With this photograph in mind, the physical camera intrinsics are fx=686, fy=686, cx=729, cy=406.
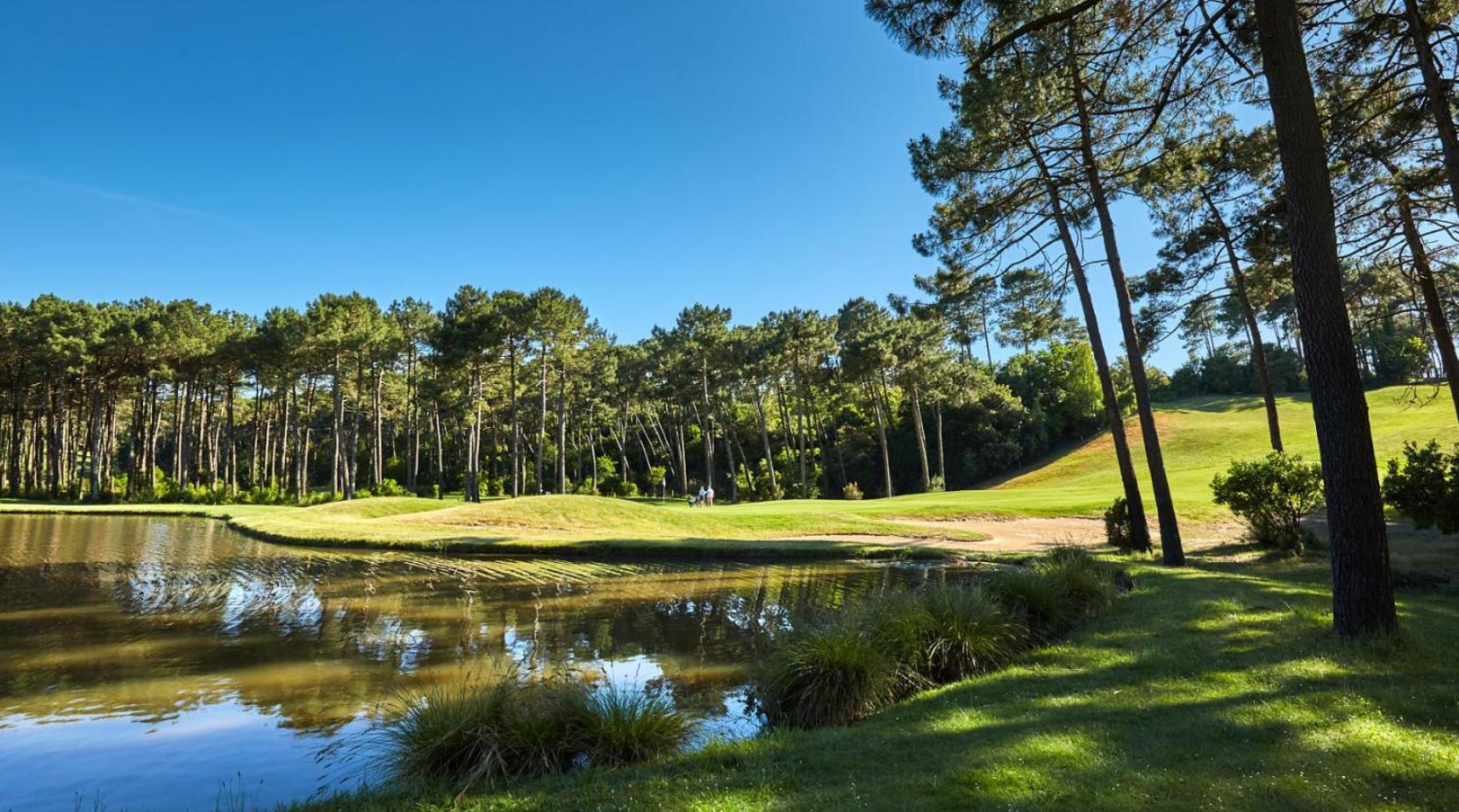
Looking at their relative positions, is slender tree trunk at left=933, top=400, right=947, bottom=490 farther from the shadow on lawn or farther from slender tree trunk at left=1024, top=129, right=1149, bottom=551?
the shadow on lawn

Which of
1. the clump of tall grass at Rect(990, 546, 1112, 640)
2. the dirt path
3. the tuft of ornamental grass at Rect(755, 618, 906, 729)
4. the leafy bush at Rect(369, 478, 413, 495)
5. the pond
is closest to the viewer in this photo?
the pond

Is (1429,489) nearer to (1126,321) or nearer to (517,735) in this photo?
(1126,321)

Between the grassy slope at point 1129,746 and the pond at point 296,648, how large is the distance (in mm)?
1718

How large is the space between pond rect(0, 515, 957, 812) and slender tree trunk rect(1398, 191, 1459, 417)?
11.3 meters

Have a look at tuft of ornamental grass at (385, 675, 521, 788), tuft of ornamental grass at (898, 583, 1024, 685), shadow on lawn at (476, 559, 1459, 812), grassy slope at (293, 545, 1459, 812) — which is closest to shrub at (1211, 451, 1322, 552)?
shadow on lawn at (476, 559, 1459, 812)

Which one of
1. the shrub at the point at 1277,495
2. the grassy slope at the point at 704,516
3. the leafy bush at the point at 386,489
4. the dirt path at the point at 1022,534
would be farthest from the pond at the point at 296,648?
the leafy bush at the point at 386,489

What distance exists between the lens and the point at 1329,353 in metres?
6.70

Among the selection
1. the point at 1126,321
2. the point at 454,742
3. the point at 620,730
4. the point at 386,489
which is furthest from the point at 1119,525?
the point at 386,489

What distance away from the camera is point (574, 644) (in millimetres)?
9570

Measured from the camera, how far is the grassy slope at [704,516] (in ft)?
68.1

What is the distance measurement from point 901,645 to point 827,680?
3.93 feet

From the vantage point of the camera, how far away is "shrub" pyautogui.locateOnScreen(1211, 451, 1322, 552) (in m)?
14.9

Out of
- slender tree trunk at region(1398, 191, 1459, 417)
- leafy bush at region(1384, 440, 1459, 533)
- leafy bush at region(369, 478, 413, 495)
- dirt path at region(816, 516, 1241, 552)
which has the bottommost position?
dirt path at region(816, 516, 1241, 552)

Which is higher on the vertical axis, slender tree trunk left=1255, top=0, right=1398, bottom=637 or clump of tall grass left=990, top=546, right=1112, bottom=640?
slender tree trunk left=1255, top=0, right=1398, bottom=637
